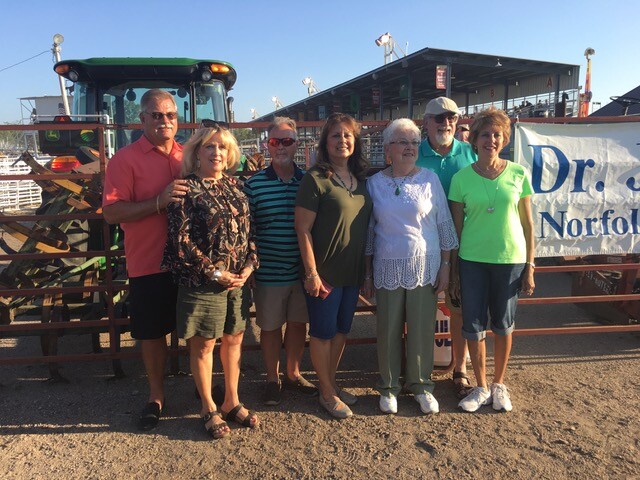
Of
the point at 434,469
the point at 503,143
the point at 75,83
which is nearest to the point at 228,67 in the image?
the point at 75,83

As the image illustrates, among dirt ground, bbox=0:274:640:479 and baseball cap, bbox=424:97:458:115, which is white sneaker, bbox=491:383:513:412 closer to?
dirt ground, bbox=0:274:640:479

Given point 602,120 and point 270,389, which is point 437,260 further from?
point 602,120

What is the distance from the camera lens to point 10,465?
2.79m

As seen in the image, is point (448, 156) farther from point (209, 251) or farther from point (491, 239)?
point (209, 251)

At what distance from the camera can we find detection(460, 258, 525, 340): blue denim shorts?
3.17 metres

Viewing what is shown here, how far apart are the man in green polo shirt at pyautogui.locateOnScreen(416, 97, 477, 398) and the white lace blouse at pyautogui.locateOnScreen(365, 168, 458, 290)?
0.85ft

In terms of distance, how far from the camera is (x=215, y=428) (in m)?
3.00

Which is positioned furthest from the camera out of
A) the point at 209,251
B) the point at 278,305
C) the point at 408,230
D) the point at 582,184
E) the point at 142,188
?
the point at 582,184

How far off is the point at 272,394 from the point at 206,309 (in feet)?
3.10

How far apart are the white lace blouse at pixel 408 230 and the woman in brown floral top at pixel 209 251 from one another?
2.68ft

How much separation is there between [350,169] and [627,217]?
2.50 m

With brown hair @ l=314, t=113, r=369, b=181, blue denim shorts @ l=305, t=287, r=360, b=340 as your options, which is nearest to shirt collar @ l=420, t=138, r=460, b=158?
brown hair @ l=314, t=113, r=369, b=181

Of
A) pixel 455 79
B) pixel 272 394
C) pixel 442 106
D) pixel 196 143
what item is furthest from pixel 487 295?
pixel 455 79

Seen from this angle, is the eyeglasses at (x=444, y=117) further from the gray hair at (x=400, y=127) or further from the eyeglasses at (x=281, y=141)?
the eyeglasses at (x=281, y=141)
